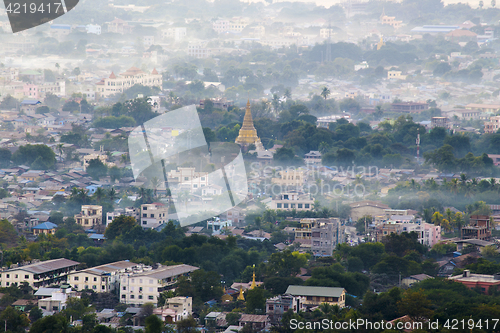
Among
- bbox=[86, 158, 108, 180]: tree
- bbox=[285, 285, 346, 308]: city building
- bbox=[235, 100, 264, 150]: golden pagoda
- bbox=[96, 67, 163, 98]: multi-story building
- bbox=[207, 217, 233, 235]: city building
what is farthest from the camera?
bbox=[96, 67, 163, 98]: multi-story building

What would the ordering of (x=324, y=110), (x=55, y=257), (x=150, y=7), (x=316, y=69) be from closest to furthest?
(x=55, y=257)
(x=324, y=110)
(x=316, y=69)
(x=150, y=7)

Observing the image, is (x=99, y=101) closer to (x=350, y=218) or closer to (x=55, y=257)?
(x=350, y=218)

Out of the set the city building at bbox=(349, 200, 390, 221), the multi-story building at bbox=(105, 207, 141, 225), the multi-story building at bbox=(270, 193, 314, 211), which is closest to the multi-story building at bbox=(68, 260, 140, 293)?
the multi-story building at bbox=(105, 207, 141, 225)

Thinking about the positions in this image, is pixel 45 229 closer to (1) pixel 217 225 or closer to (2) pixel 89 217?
(2) pixel 89 217

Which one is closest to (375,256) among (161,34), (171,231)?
(171,231)

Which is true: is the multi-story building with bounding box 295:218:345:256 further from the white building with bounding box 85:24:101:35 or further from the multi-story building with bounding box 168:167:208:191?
the white building with bounding box 85:24:101:35

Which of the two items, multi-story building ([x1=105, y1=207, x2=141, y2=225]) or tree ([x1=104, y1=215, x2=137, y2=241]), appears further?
multi-story building ([x1=105, y1=207, x2=141, y2=225])
